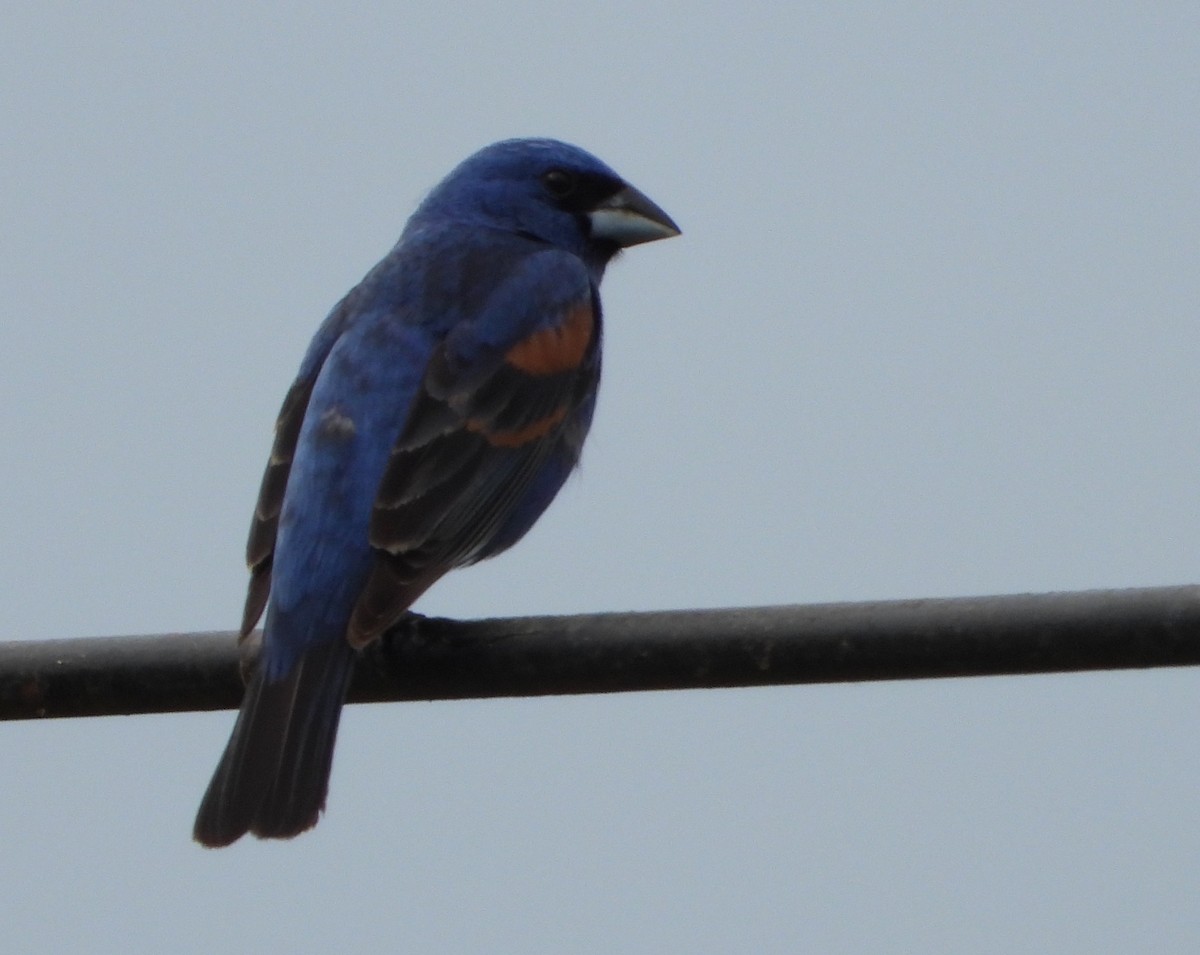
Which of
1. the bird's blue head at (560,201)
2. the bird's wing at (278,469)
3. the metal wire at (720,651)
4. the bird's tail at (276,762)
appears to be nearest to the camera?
the metal wire at (720,651)

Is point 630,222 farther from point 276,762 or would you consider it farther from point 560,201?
point 276,762

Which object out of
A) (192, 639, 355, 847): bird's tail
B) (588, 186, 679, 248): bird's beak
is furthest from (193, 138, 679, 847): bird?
(588, 186, 679, 248): bird's beak

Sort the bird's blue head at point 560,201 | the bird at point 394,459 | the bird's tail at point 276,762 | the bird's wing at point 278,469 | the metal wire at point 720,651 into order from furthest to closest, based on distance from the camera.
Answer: the bird's blue head at point 560,201 < the bird's wing at point 278,469 < the bird at point 394,459 < the bird's tail at point 276,762 < the metal wire at point 720,651

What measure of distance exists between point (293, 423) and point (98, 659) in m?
2.40

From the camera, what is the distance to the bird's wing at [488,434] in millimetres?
5895

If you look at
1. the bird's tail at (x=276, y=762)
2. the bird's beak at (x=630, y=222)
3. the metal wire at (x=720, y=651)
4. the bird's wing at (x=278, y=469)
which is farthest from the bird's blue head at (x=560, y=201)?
the metal wire at (x=720, y=651)

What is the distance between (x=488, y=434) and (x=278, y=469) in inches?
27.0

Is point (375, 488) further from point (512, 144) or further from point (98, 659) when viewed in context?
point (512, 144)

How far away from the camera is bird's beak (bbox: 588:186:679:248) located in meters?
8.59

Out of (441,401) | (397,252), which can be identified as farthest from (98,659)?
(397,252)

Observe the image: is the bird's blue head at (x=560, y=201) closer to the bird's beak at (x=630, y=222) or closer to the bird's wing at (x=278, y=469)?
the bird's beak at (x=630, y=222)

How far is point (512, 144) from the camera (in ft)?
28.8

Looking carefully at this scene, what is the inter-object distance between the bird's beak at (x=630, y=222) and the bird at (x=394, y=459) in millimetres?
155

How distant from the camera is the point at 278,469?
6426 millimetres
